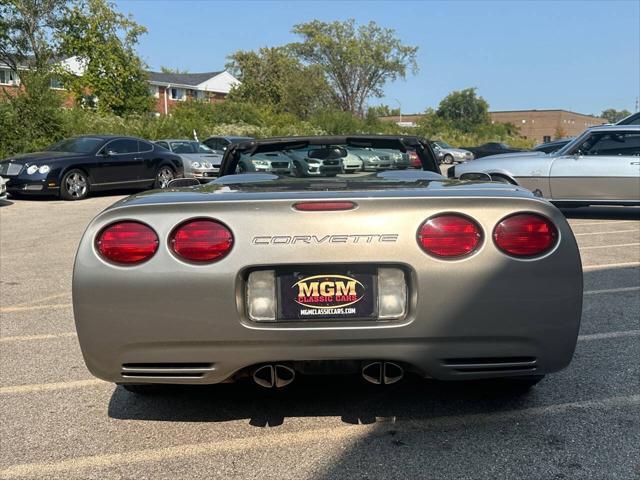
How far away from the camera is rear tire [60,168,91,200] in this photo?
13.6 meters

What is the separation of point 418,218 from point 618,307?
3157 mm

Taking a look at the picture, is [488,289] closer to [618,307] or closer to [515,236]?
[515,236]

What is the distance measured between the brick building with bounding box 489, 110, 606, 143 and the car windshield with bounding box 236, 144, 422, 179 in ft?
293

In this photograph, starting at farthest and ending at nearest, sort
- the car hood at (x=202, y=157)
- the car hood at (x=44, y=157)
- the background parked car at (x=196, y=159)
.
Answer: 1. the car hood at (x=202, y=157)
2. the background parked car at (x=196, y=159)
3. the car hood at (x=44, y=157)

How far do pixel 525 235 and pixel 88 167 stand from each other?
43.0ft

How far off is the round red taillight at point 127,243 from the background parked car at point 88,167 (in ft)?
38.6

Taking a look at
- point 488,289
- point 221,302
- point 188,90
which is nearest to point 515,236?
point 488,289

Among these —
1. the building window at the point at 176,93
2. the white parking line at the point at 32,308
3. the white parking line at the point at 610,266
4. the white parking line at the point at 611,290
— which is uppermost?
the building window at the point at 176,93

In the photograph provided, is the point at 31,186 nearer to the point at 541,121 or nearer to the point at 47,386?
the point at 47,386

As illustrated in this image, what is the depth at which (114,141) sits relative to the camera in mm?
14891

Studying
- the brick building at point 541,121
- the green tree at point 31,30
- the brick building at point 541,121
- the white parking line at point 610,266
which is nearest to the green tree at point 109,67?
the green tree at point 31,30

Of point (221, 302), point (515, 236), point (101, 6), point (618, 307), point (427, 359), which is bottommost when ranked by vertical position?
point (618, 307)

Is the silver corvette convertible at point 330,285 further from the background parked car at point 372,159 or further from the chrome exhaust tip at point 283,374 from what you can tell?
the background parked car at point 372,159

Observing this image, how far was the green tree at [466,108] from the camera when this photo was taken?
91.6m
